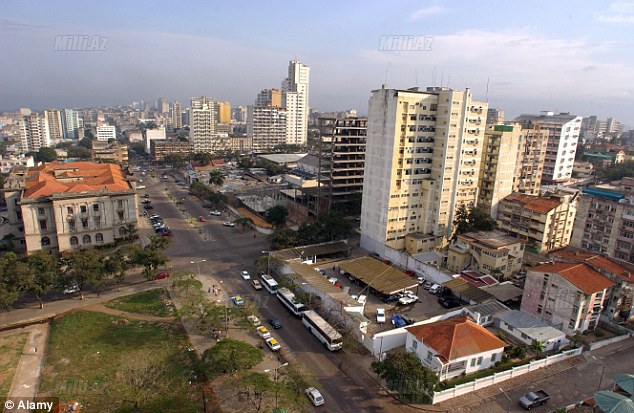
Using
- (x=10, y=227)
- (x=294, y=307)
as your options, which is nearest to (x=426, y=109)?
(x=294, y=307)

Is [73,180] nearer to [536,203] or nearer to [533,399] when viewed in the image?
[533,399]

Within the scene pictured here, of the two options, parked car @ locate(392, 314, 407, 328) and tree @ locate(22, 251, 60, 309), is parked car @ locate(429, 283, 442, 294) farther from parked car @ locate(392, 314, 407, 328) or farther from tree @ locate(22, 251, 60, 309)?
tree @ locate(22, 251, 60, 309)

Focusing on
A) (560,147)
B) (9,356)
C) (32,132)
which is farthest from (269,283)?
(32,132)

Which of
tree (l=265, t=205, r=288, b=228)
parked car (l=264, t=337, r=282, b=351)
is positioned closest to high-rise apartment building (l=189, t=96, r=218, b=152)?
tree (l=265, t=205, r=288, b=228)

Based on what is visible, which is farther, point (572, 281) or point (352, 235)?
point (352, 235)

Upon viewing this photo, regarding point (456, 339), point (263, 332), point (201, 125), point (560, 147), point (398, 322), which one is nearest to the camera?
point (456, 339)

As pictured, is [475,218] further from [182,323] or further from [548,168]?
[548,168]

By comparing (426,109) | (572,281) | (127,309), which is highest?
(426,109)
